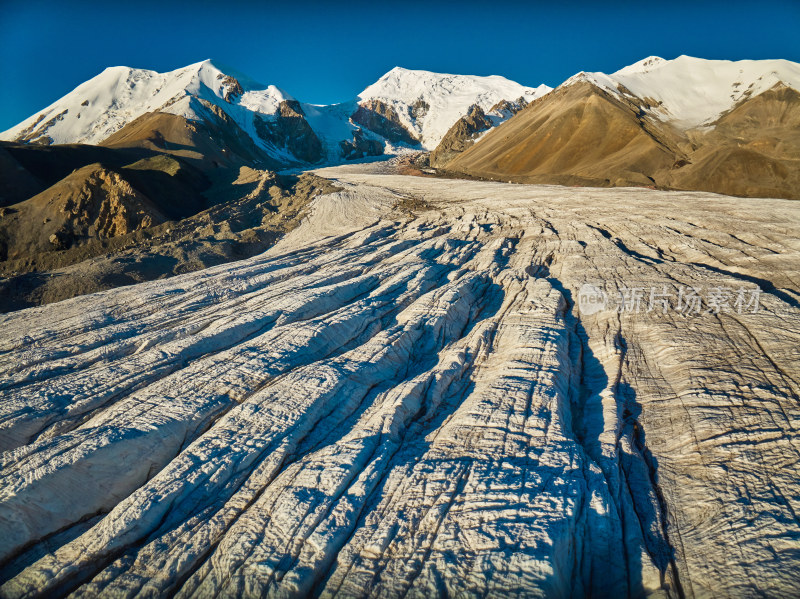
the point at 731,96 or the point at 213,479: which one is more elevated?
the point at 731,96

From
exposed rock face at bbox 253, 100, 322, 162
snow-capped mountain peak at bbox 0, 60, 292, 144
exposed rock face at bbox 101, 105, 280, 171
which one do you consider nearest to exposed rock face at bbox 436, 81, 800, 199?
exposed rock face at bbox 101, 105, 280, 171

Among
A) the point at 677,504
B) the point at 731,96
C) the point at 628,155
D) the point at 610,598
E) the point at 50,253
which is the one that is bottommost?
the point at 610,598

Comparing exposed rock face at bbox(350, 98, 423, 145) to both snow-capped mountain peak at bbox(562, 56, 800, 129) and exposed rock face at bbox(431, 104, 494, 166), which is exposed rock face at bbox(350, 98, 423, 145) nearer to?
exposed rock face at bbox(431, 104, 494, 166)

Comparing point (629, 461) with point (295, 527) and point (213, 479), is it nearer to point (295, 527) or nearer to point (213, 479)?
point (295, 527)

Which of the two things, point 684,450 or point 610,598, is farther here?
point 684,450

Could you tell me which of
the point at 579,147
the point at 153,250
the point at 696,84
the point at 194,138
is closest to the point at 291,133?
the point at 194,138

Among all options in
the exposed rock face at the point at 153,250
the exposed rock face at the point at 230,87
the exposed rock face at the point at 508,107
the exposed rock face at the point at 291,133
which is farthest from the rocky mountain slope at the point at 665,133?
the exposed rock face at the point at 230,87

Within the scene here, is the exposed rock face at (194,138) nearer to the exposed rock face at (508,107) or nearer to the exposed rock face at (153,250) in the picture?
the exposed rock face at (153,250)

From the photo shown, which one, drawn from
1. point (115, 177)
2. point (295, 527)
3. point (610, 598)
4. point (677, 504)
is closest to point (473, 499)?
point (610, 598)

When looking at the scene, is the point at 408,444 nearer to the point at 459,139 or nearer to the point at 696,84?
the point at 696,84
